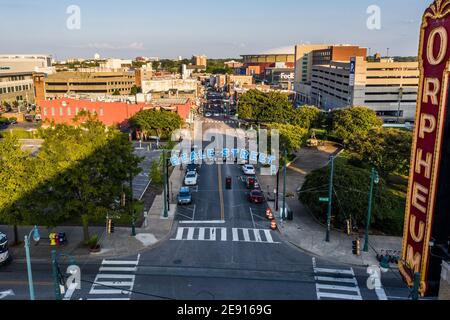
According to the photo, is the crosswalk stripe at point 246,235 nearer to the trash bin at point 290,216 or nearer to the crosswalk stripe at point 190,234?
the crosswalk stripe at point 190,234

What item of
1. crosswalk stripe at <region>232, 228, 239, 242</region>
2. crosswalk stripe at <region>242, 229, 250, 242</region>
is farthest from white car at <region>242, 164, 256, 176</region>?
crosswalk stripe at <region>242, 229, 250, 242</region>

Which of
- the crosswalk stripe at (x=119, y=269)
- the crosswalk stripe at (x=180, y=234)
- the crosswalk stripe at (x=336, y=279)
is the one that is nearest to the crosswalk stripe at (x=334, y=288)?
the crosswalk stripe at (x=336, y=279)

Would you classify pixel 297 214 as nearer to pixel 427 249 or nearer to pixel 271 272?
pixel 271 272

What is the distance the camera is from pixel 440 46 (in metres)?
19.7

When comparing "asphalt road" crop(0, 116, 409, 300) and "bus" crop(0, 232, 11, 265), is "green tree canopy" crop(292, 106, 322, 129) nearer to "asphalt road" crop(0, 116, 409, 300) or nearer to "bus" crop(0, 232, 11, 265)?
"asphalt road" crop(0, 116, 409, 300)

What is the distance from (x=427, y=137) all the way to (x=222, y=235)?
18692 mm

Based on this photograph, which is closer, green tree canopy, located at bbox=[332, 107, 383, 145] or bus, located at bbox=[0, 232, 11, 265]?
bus, located at bbox=[0, 232, 11, 265]

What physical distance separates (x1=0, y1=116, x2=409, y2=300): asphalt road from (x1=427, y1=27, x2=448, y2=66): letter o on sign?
14010mm

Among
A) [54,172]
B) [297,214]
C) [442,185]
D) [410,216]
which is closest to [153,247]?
[54,172]

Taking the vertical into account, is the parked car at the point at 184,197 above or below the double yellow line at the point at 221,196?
above

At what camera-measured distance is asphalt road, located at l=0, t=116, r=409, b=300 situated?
24250 mm

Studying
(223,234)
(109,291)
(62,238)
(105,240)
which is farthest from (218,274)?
(62,238)

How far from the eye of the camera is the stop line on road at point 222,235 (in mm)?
33031
